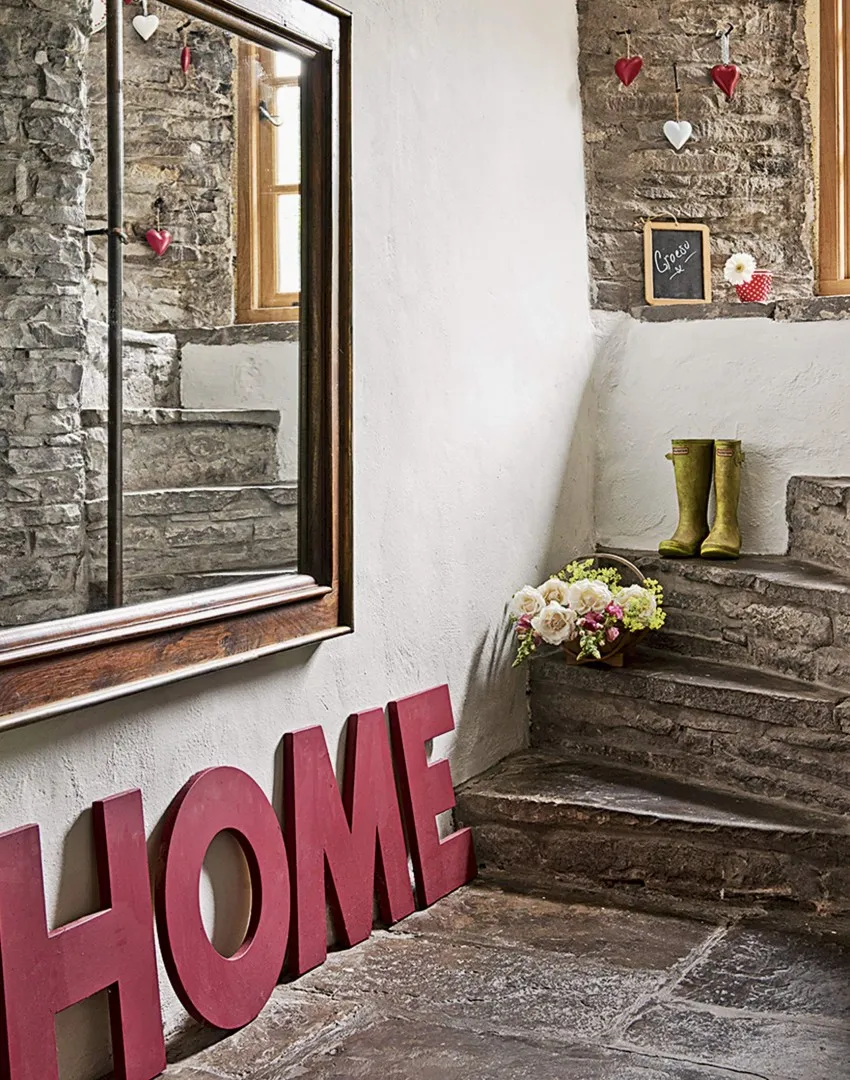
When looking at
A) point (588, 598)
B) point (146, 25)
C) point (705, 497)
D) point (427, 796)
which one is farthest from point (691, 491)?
point (146, 25)

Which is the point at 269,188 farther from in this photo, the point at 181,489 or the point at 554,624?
the point at 554,624

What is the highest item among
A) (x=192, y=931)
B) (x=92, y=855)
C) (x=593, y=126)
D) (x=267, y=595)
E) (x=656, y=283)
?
(x=593, y=126)

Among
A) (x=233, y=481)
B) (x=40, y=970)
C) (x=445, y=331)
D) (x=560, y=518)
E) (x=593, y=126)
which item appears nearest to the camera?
(x=40, y=970)

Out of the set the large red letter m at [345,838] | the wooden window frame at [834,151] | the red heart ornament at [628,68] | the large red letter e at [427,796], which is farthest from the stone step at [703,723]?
the red heart ornament at [628,68]

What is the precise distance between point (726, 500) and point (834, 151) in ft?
4.65

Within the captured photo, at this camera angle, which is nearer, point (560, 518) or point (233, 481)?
point (233, 481)

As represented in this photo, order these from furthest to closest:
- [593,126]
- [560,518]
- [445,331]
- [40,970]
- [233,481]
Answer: [593,126] < [560,518] < [445,331] < [233,481] < [40,970]

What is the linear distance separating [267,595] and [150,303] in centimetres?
62

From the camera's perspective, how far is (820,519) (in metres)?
3.76

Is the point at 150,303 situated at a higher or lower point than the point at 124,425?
higher

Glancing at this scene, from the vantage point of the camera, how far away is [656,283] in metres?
4.27

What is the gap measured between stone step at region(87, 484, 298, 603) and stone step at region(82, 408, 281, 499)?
0.02 m

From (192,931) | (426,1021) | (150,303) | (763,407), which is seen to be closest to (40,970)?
(192,931)

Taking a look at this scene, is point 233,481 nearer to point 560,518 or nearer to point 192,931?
point 192,931
